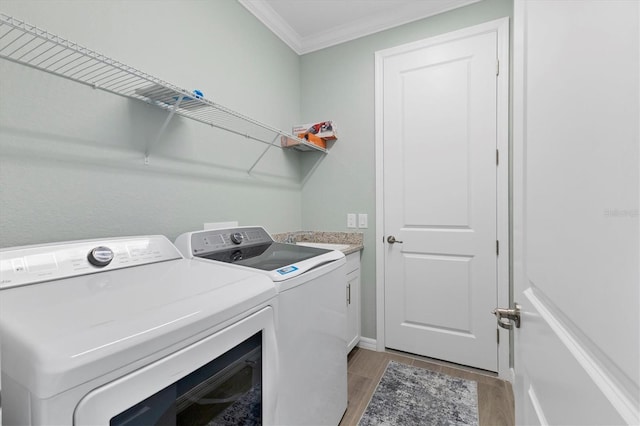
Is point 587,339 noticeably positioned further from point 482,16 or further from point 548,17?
point 482,16

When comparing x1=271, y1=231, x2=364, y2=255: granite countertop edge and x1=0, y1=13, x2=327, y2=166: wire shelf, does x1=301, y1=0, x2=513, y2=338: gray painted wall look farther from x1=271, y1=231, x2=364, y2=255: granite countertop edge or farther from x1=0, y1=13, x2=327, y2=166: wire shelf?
x1=0, y1=13, x2=327, y2=166: wire shelf

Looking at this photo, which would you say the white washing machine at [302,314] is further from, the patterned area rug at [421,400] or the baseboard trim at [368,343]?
the baseboard trim at [368,343]

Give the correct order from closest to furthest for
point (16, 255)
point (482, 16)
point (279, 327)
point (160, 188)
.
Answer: point (16, 255) < point (279, 327) < point (160, 188) < point (482, 16)

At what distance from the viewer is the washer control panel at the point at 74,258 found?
0.81 metres

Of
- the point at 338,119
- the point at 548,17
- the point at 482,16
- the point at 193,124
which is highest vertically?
the point at 482,16

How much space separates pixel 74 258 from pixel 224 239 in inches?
26.4

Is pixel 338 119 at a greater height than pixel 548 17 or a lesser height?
greater

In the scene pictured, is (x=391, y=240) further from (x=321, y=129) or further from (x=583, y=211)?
(x=583, y=211)

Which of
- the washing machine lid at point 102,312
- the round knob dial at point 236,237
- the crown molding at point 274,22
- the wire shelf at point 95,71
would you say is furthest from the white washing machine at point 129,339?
the crown molding at point 274,22

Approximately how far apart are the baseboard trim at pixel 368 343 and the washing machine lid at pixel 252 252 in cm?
128

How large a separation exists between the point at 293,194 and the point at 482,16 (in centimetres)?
198

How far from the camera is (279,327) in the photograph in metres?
0.99

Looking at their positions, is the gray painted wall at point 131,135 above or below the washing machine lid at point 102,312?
above

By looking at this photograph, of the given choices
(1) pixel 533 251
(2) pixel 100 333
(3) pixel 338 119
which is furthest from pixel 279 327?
(3) pixel 338 119
